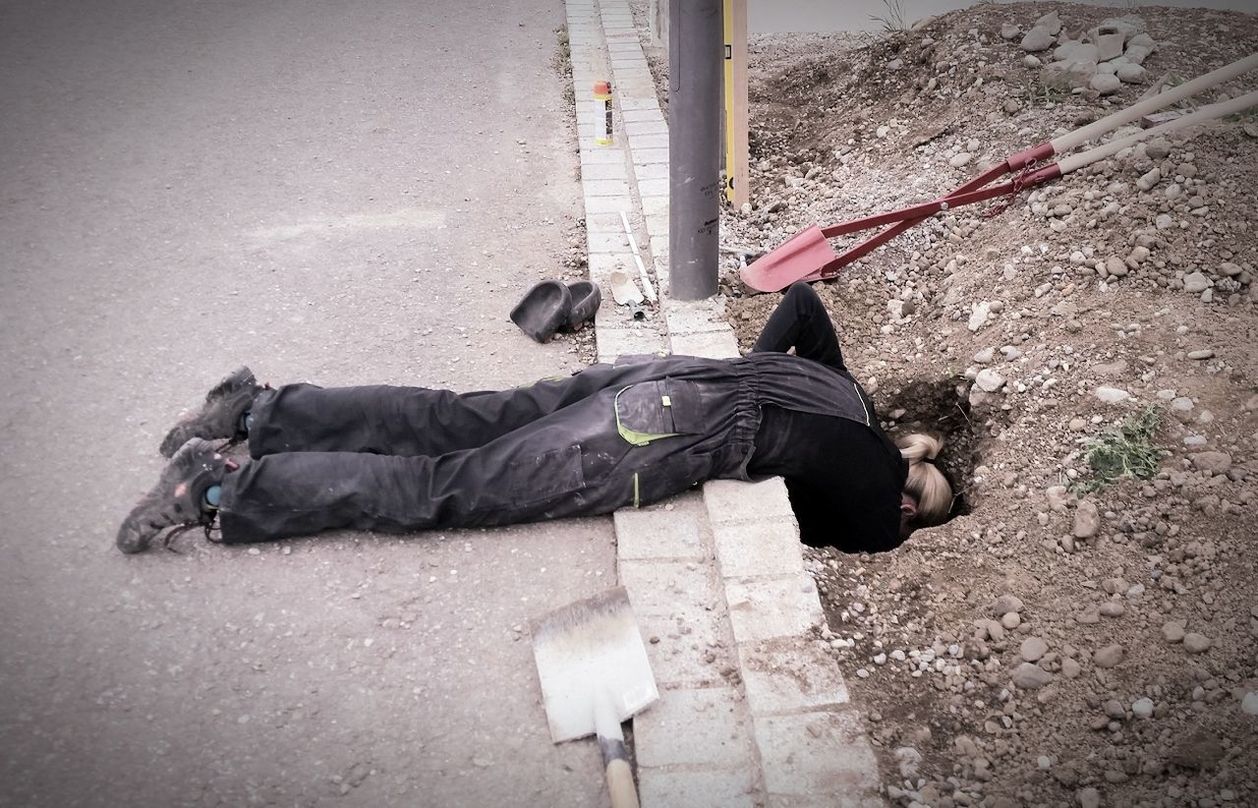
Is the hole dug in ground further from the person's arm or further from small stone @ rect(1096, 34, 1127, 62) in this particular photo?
small stone @ rect(1096, 34, 1127, 62)

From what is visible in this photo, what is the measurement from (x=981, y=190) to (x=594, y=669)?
2.99 meters

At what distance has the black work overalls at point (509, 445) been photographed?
10.4ft

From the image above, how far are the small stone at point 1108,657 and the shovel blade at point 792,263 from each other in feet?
7.62

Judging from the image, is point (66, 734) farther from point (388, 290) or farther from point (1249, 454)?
point (1249, 454)

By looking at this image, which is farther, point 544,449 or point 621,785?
point 544,449

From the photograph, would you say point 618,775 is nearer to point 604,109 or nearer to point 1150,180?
point 1150,180

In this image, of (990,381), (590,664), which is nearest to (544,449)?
(590,664)

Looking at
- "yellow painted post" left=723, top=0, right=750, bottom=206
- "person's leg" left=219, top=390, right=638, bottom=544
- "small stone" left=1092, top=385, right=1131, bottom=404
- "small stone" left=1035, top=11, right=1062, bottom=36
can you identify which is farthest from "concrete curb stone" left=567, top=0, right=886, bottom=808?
"small stone" left=1035, top=11, right=1062, bottom=36

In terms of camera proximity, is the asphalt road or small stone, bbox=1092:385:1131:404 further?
small stone, bbox=1092:385:1131:404

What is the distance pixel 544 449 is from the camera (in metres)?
3.20

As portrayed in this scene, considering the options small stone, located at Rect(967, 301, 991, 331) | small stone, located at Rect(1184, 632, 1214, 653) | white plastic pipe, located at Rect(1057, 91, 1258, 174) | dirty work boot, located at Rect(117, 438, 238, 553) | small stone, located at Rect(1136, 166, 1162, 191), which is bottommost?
small stone, located at Rect(1184, 632, 1214, 653)

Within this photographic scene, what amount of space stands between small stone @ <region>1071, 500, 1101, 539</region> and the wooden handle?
1627 mm

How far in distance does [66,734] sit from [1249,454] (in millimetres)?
3621

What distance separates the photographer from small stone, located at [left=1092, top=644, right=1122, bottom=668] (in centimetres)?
266
